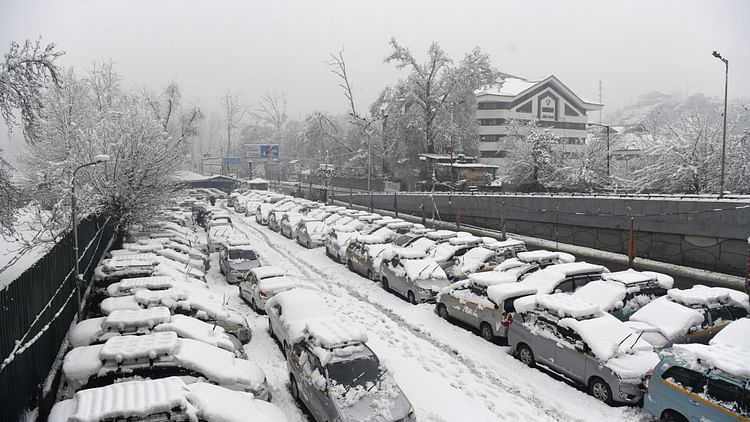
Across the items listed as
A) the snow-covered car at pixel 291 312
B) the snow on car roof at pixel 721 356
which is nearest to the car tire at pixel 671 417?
the snow on car roof at pixel 721 356

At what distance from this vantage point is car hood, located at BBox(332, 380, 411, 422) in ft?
25.0

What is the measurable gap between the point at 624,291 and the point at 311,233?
57.9 feet

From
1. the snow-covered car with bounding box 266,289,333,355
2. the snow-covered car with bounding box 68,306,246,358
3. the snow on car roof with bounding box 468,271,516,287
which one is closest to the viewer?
the snow-covered car with bounding box 68,306,246,358

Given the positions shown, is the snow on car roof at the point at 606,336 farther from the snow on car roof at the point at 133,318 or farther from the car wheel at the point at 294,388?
the snow on car roof at the point at 133,318

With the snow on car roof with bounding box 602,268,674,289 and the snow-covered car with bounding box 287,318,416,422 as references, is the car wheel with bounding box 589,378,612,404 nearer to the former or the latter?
the snow-covered car with bounding box 287,318,416,422

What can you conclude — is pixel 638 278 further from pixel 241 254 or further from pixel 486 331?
pixel 241 254

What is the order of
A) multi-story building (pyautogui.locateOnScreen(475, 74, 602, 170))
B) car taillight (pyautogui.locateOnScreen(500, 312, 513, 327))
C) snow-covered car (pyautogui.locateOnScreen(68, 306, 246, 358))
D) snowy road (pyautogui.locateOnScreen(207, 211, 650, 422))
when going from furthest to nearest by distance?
multi-story building (pyautogui.locateOnScreen(475, 74, 602, 170)), car taillight (pyautogui.locateOnScreen(500, 312, 513, 327)), snow-covered car (pyautogui.locateOnScreen(68, 306, 246, 358)), snowy road (pyautogui.locateOnScreen(207, 211, 650, 422))

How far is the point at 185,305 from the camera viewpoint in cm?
1226

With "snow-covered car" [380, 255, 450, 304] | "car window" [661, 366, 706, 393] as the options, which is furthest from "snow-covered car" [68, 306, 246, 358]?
"car window" [661, 366, 706, 393]

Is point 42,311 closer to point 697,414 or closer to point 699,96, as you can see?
point 697,414

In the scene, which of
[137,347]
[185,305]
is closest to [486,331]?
[185,305]

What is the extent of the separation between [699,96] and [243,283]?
18618 centimetres

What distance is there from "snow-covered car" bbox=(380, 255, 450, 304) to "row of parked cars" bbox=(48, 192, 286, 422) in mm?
6098

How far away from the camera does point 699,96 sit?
527 ft
